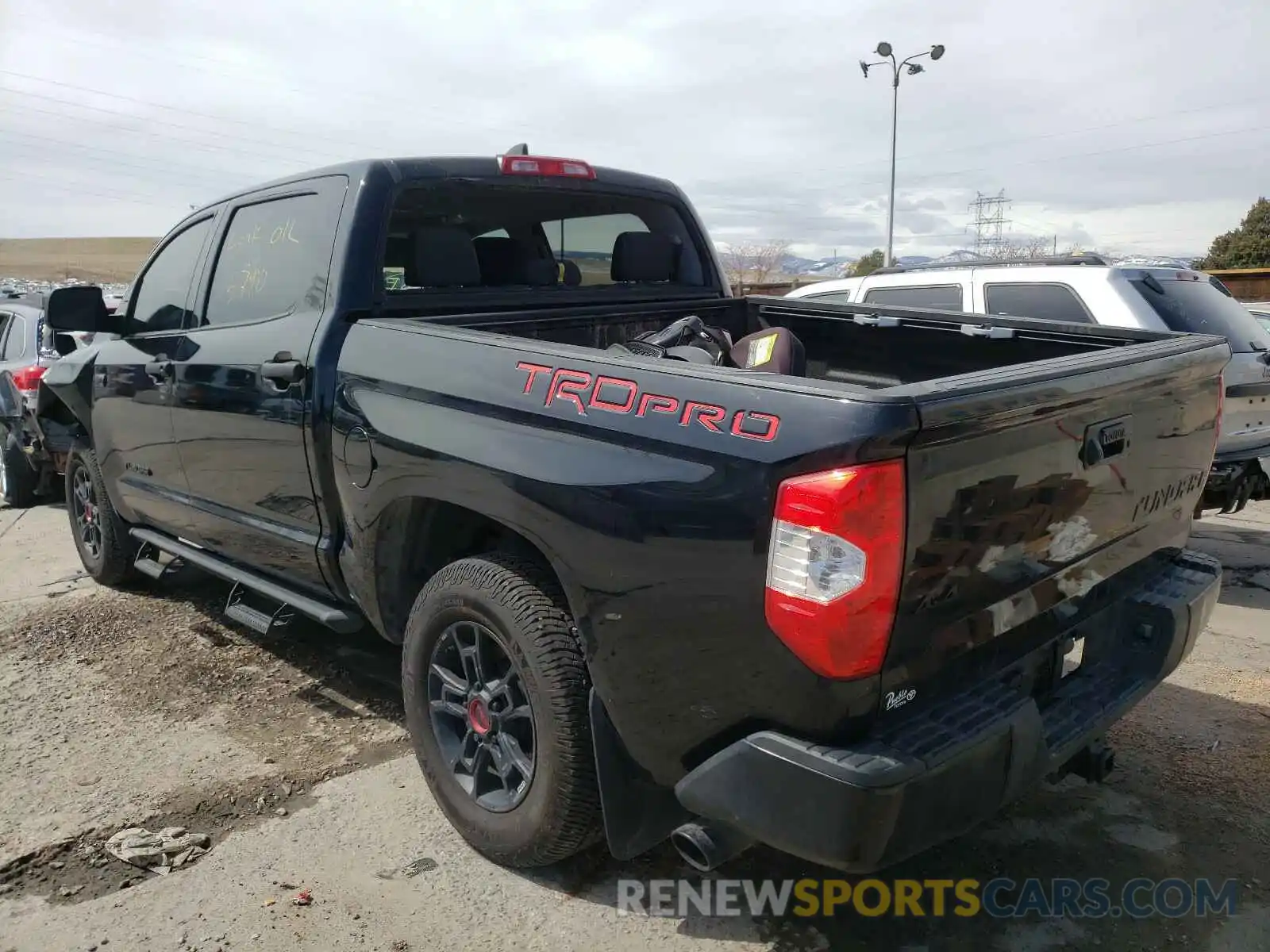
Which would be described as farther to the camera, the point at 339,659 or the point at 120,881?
the point at 339,659

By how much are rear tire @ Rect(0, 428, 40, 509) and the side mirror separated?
426cm

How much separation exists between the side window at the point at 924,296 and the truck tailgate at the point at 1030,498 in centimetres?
369

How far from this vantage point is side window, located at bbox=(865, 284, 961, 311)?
6.43 meters

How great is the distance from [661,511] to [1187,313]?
183 inches

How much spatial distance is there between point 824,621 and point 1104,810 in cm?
186

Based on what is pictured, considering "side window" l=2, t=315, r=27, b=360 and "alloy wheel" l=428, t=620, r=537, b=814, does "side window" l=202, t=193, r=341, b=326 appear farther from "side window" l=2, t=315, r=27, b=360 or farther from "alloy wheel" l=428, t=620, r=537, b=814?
"side window" l=2, t=315, r=27, b=360

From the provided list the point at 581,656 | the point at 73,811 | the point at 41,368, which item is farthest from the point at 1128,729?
the point at 41,368

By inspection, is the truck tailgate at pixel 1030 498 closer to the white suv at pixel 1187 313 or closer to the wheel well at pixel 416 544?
the wheel well at pixel 416 544

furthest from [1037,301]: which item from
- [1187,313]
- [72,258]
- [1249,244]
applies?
[72,258]

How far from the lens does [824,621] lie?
1933 mm

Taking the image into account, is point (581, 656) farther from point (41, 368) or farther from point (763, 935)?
point (41, 368)

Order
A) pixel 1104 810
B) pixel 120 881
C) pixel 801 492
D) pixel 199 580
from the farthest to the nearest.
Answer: pixel 199 580, pixel 1104 810, pixel 120 881, pixel 801 492

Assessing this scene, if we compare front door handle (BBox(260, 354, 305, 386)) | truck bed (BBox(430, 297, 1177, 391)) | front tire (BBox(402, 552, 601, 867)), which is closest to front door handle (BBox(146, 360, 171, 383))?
front door handle (BBox(260, 354, 305, 386))

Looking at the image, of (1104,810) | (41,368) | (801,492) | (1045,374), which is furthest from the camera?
(41,368)
